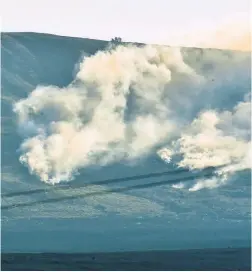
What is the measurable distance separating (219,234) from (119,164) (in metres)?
1.06

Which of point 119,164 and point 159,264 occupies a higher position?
point 119,164

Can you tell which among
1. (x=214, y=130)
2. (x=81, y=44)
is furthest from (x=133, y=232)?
(x=81, y=44)

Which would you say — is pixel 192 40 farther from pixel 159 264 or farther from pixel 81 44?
pixel 159 264

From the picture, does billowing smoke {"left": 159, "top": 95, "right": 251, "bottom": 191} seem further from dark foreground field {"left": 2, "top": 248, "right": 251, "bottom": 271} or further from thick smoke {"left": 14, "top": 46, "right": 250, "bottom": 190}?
dark foreground field {"left": 2, "top": 248, "right": 251, "bottom": 271}

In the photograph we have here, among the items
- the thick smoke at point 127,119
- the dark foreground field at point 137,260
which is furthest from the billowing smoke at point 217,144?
the dark foreground field at point 137,260

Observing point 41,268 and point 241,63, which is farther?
point 241,63

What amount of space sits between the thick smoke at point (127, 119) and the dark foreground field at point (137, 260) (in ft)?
2.02

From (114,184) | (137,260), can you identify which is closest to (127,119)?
(114,184)

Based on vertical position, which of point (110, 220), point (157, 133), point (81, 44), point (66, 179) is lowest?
point (110, 220)

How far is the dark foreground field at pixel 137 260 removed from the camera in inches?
Result: 191

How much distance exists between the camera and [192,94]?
5215mm

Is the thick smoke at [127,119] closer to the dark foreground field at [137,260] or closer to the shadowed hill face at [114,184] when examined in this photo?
the shadowed hill face at [114,184]

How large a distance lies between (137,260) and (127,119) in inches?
45.5

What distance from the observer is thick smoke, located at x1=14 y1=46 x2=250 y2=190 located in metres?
4.95
